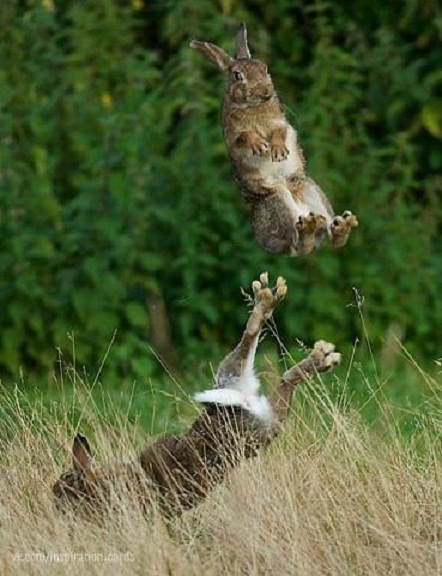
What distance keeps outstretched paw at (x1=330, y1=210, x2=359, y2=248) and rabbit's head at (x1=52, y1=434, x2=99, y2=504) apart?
3.82 feet

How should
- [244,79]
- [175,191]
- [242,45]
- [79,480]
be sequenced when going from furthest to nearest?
[175,191], [242,45], [244,79], [79,480]

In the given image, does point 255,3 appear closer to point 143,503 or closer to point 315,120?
point 315,120

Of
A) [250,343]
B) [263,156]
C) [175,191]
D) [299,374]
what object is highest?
[263,156]

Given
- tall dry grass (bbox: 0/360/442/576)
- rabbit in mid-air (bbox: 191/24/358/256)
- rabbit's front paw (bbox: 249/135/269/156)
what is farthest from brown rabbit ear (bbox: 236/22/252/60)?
tall dry grass (bbox: 0/360/442/576)

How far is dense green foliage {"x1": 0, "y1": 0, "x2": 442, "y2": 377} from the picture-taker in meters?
11.0

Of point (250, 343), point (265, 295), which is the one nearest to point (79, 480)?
point (250, 343)

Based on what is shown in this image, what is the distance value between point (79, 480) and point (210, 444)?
48 centimetres

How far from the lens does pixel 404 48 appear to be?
12148mm

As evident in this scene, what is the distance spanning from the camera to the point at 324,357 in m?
7.60

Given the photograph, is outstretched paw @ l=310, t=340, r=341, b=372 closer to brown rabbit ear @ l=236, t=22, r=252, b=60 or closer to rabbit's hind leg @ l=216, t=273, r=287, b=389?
rabbit's hind leg @ l=216, t=273, r=287, b=389

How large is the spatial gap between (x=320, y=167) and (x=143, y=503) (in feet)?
14.4

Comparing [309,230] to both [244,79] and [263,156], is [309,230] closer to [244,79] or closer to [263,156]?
[263,156]

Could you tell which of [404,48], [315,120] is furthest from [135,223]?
[404,48]

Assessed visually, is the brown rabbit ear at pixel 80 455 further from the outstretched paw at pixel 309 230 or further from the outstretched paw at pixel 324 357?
the outstretched paw at pixel 309 230
